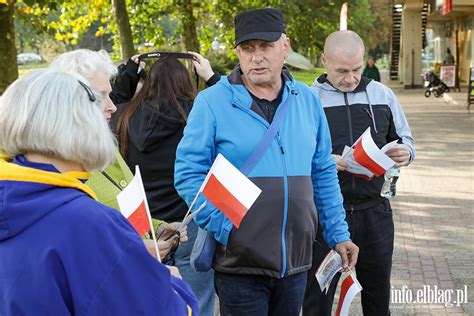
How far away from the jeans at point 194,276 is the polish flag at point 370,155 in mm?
973

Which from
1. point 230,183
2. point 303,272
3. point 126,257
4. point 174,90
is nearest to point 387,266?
point 303,272

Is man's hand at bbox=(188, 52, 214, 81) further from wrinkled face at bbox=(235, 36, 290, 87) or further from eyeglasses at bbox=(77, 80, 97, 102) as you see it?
eyeglasses at bbox=(77, 80, 97, 102)

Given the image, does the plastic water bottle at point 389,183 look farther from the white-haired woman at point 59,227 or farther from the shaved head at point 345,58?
the white-haired woman at point 59,227

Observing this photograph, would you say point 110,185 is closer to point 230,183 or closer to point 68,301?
point 230,183

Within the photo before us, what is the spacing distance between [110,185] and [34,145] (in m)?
1.07

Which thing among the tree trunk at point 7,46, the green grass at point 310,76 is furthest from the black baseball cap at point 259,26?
the tree trunk at point 7,46

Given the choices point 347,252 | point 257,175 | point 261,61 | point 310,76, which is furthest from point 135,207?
point 310,76

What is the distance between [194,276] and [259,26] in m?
1.54

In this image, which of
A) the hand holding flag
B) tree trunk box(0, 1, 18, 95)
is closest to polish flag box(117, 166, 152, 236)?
the hand holding flag

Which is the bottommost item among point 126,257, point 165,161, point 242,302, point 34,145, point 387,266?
point 387,266

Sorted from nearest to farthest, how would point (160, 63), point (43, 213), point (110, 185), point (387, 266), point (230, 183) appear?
point (43, 213)
point (230, 183)
point (110, 185)
point (160, 63)
point (387, 266)

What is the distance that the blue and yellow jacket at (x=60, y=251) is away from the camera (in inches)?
82.4

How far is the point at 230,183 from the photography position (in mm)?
3000

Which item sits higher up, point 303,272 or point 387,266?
point 303,272
